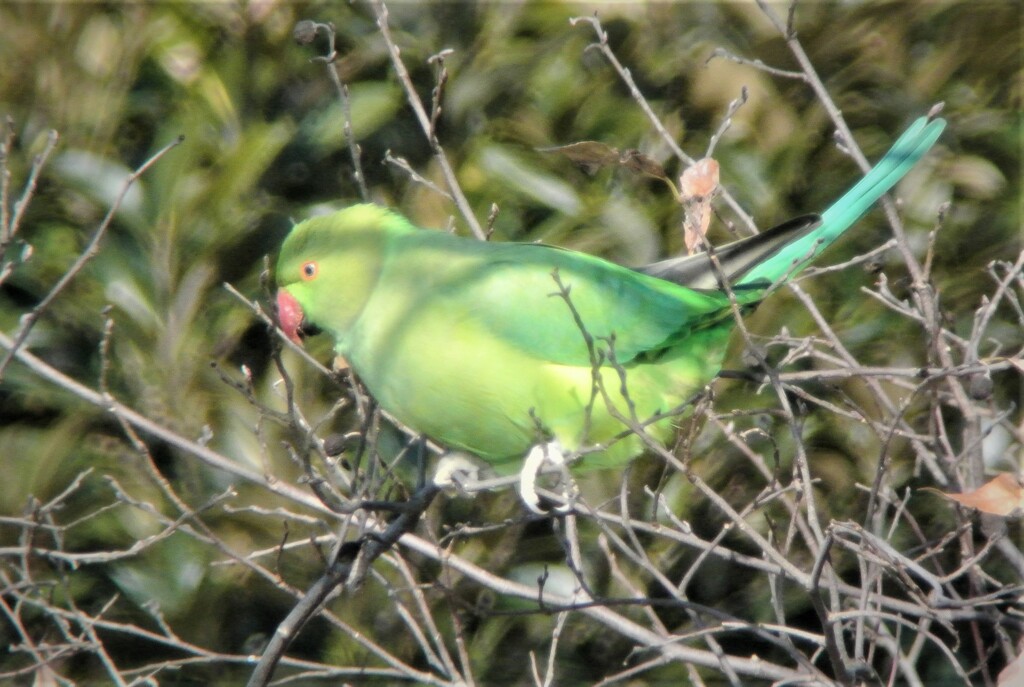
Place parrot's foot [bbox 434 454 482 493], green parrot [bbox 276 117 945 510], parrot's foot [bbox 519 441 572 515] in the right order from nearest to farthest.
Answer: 1. parrot's foot [bbox 519 441 572 515]
2. green parrot [bbox 276 117 945 510]
3. parrot's foot [bbox 434 454 482 493]

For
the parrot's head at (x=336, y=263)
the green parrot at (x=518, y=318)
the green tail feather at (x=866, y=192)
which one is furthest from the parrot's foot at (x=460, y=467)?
the green tail feather at (x=866, y=192)

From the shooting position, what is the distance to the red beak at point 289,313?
2.24 meters

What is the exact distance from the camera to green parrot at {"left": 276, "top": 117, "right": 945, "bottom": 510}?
Result: 6.67ft

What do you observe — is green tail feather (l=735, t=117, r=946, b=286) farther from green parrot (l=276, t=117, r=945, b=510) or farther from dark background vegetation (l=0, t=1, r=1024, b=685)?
dark background vegetation (l=0, t=1, r=1024, b=685)

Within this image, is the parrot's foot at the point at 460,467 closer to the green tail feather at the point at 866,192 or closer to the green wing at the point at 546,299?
the green wing at the point at 546,299

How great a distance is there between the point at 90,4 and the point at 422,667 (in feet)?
5.86

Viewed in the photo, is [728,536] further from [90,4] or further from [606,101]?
[90,4]

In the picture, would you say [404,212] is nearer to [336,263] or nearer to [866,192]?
[336,263]

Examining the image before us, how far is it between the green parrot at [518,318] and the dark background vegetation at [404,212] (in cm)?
44

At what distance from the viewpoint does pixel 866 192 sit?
2152 mm

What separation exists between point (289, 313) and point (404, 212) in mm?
530

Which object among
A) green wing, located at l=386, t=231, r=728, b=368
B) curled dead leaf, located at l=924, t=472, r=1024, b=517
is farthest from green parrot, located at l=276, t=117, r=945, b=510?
curled dead leaf, located at l=924, t=472, r=1024, b=517

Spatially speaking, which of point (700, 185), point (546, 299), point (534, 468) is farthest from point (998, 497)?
point (546, 299)

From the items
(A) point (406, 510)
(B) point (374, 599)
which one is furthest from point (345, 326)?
(B) point (374, 599)
